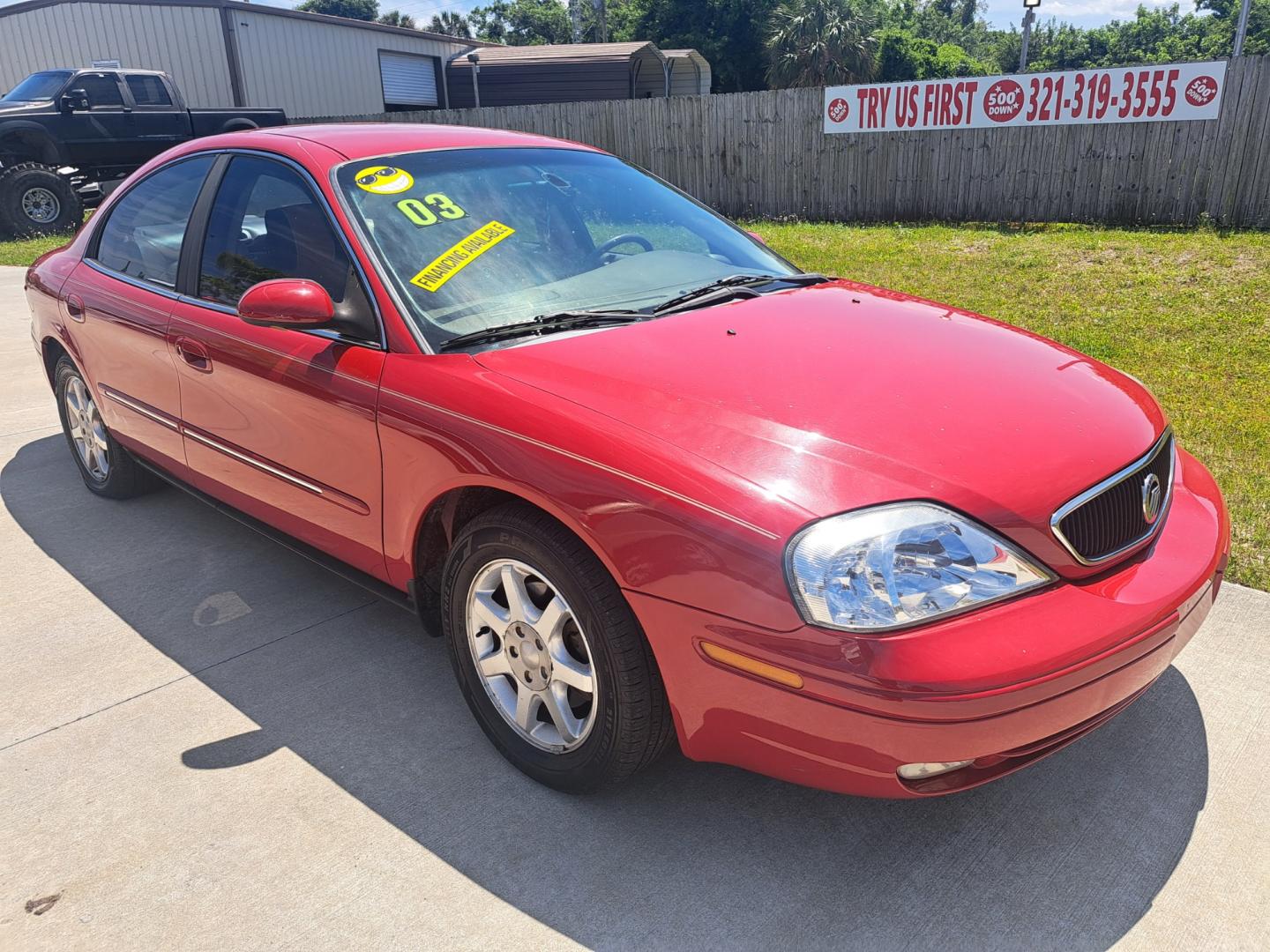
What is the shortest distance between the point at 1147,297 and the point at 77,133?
1554 centimetres

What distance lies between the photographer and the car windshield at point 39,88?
15102 millimetres

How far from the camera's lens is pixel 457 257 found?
2871 mm

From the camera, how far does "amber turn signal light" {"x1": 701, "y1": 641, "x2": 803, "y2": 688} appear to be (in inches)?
76.7

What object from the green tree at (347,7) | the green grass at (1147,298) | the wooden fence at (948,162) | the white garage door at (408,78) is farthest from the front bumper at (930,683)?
the green tree at (347,7)

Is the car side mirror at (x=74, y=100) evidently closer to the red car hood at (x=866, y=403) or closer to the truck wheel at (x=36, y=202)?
the truck wheel at (x=36, y=202)

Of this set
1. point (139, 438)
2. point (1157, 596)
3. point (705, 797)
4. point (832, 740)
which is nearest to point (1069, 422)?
point (1157, 596)

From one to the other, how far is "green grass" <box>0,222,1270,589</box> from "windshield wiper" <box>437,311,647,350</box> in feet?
8.66

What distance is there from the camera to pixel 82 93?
15039 millimetres

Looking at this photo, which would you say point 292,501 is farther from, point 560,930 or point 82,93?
point 82,93

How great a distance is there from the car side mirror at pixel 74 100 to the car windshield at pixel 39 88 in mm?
305

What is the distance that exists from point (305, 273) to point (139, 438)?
1556 millimetres

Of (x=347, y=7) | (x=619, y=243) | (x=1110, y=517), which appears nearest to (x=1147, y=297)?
(x=619, y=243)

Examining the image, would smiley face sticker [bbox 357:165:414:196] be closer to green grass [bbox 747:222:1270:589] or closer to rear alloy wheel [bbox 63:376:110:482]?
rear alloy wheel [bbox 63:376:110:482]

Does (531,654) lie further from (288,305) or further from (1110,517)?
(1110,517)
